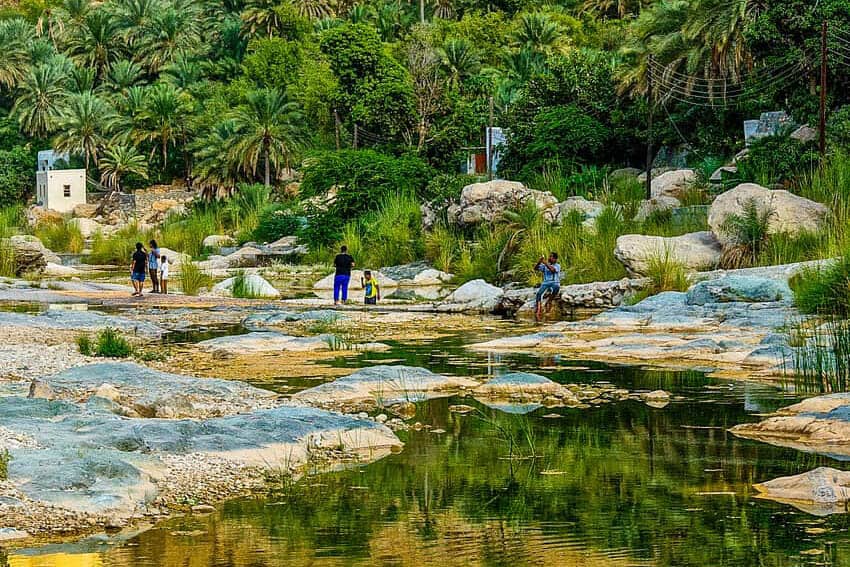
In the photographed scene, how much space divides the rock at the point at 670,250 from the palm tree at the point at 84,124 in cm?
5370

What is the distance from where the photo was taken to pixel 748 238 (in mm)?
22156

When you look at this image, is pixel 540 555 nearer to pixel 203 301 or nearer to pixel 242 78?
pixel 203 301

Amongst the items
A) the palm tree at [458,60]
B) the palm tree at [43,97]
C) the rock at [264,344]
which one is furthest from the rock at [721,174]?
the palm tree at [43,97]

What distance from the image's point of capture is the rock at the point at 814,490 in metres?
6.81

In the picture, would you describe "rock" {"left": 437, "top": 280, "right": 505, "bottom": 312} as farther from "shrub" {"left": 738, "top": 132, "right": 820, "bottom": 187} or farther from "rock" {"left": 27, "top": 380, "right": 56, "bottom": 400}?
"rock" {"left": 27, "top": 380, "right": 56, "bottom": 400}

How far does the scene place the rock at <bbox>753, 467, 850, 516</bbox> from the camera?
681 cm

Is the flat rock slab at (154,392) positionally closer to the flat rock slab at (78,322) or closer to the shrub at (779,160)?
the flat rock slab at (78,322)

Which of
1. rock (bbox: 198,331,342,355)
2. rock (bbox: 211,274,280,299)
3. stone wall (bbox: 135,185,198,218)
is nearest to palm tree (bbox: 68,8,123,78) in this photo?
stone wall (bbox: 135,185,198,218)

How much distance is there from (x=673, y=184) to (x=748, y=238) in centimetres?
1181

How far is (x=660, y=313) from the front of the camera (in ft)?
57.8

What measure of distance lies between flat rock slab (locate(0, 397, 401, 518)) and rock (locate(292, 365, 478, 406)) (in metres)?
1.53

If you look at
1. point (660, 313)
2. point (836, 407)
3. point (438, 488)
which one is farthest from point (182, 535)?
point (660, 313)

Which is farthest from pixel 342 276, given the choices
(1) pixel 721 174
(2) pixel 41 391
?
(2) pixel 41 391

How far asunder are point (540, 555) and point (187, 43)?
8015 cm
